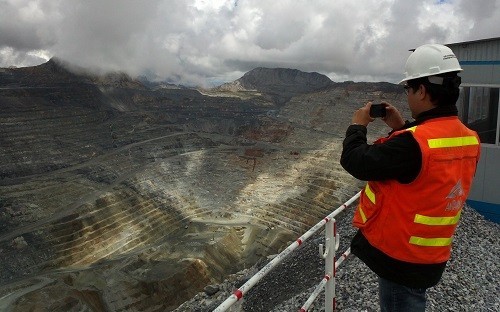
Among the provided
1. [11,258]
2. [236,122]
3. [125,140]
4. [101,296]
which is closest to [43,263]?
[11,258]

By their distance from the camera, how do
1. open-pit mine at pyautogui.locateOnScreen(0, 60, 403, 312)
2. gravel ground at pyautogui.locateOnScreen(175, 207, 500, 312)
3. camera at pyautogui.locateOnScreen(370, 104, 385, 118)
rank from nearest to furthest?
camera at pyautogui.locateOnScreen(370, 104, 385, 118), gravel ground at pyautogui.locateOnScreen(175, 207, 500, 312), open-pit mine at pyautogui.locateOnScreen(0, 60, 403, 312)

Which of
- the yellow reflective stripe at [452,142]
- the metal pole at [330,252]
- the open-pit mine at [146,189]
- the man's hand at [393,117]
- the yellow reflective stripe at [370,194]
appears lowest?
the open-pit mine at [146,189]

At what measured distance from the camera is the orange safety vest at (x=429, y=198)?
6.46 ft

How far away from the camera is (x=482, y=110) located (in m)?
8.68

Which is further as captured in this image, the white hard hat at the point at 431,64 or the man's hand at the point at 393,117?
the man's hand at the point at 393,117

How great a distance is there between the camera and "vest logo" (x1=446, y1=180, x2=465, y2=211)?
206 centimetres

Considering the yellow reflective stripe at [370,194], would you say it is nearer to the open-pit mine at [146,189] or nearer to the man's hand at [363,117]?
the man's hand at [363,117]

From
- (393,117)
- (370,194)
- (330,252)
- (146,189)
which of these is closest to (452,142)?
(370,194)

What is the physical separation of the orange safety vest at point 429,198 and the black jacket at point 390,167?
0.04 m

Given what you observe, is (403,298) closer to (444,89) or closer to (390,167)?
(390,167)

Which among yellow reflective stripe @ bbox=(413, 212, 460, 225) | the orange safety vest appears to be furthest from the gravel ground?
yellow reflective stripe @ bbox=(413, 212, 460, 225)

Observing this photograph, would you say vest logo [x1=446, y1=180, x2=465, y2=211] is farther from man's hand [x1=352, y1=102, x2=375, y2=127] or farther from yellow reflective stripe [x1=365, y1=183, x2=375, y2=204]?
man's hand [x1=352, y1=102, x2=375, y2=127]

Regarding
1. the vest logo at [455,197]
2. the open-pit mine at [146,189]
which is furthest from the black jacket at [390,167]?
the open-pit mine at [146,189]

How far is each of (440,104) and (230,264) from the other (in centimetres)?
2955
